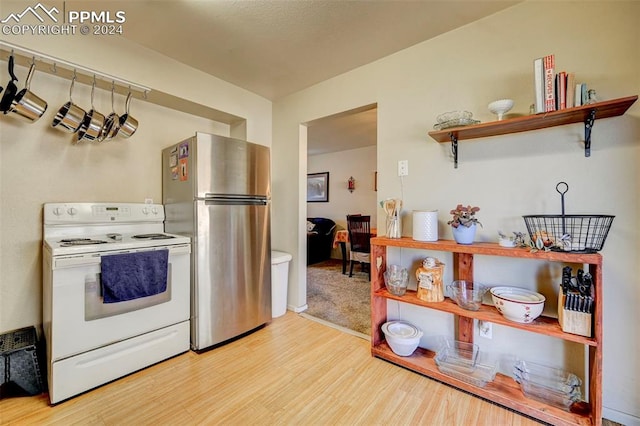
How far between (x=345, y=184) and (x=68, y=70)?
445 cm

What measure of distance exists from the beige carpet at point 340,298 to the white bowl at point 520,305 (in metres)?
1.16

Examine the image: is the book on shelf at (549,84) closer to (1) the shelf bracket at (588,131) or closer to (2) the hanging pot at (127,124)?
(1) the shelf bracket at (588,131)

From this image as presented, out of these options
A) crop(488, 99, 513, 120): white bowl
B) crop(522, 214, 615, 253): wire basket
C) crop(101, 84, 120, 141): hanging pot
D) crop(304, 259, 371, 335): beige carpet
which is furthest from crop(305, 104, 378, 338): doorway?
crop(101, 84, 120, 141): hanging pot

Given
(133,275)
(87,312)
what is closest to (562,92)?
(133,275)

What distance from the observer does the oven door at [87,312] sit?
145 cm

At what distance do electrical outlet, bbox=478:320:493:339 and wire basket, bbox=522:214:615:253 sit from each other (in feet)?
2.16

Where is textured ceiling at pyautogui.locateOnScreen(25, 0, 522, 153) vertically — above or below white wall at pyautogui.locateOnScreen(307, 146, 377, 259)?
above

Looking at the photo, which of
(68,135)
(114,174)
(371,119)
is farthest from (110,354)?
(371,119)

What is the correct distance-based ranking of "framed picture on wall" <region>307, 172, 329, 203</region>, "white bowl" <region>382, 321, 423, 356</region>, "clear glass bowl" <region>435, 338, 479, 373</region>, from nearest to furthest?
1. "clear glass bowl" <region>435, 338, 479, 373</region>
2. "white bowl" <region>382, 321, 423, 356</region>
3. "framed picture on wall" <region>307, 172, 329, 203</region>

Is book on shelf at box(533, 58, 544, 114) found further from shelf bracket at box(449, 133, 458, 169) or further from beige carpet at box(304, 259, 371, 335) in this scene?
beige carpet at box(304, 259, 371, 335)

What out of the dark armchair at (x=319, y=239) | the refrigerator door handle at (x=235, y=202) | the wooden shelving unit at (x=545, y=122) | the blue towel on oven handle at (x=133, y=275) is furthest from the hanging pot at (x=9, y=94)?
the dark armchair at (x=319, y=239)

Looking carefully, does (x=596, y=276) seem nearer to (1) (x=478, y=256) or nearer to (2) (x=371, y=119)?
(1) (x=478, y=256)

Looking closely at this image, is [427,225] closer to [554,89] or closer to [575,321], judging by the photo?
[575,321]

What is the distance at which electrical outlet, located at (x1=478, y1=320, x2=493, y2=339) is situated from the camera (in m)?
1.71
